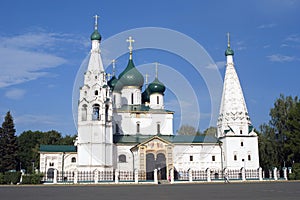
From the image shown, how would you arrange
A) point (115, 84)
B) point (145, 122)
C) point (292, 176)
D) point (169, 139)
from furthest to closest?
point (115, 84), point (145, 122), point (169, 139), point (292, 176)

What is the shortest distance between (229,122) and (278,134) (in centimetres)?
761

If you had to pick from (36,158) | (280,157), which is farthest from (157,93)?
(36,158)

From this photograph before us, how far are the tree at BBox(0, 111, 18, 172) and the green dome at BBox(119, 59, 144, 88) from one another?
1612cm

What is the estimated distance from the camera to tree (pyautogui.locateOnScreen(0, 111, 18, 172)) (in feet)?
167

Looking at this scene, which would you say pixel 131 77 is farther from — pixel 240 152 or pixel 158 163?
pixel 240 152

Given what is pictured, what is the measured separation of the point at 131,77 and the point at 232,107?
13.1 m

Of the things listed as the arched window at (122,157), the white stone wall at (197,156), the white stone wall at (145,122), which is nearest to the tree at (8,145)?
the white stone wall at (145,122)

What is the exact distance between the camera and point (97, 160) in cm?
4166

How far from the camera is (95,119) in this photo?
142 ft

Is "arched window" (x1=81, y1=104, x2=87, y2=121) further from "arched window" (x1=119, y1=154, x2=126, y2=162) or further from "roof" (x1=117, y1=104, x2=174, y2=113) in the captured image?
"roof" (x1=117, y1=104, x2=174, y2=113)

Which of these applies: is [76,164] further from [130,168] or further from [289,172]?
[289,172]

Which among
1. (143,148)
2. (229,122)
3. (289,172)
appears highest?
(229,122)

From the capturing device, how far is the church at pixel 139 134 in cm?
4269

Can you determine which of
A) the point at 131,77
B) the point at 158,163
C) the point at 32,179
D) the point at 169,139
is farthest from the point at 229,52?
the point at 32,179
